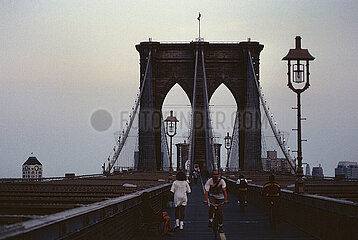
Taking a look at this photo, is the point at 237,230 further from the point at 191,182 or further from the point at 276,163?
the point at 276,163

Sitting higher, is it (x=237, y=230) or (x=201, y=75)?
(x=201, y=75)

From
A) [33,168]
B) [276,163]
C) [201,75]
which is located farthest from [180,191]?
[33,168]

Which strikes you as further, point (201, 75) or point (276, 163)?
point (201, 75)

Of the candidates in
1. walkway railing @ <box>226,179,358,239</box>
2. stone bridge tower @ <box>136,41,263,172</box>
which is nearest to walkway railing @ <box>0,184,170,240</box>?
walkway railing @ <box>226,179,358,239</box>

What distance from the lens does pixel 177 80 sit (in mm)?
80375

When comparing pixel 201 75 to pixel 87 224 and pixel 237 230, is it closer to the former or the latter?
pixel 237 230

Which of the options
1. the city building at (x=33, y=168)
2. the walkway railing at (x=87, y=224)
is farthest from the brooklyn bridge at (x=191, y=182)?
the city building at (x=33, y=168)

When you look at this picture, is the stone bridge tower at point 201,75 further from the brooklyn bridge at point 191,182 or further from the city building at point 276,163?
the city building at point 276,163

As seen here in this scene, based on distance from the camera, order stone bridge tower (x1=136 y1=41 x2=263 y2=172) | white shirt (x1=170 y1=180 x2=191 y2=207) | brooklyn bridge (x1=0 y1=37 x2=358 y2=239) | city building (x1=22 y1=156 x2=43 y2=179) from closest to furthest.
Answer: brooklyn bridge (x1=0 y1=37 x2=358 y2=239), white shirt (x1=170 y1=180 x2=191 y2=207), stone bridge tower (x1=136 y1=41 x2=263 y2=172), city building (x1=22 y1=156 x2=43 y2=179)

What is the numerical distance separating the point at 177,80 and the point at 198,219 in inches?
2489

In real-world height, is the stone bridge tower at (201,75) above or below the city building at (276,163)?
above

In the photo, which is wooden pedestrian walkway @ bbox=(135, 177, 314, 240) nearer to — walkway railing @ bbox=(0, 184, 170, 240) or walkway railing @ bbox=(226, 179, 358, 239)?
walkway railing @ bbox=(226, 179, 358, 239)

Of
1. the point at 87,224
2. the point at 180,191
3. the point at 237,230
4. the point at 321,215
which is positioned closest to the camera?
the point at 87,224

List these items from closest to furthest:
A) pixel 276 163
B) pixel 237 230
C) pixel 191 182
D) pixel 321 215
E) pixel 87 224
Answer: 1. pixel 87 224
2. pixel 321 215
3. pixel 237 230
4. pixel 191 182
5. pixel 276 163
